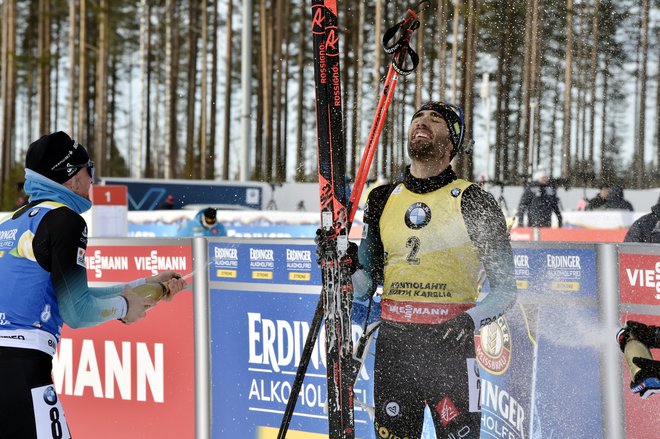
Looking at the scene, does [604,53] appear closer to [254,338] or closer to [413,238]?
[254,338]

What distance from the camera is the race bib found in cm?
340

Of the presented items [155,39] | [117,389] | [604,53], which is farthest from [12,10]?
[117,389]

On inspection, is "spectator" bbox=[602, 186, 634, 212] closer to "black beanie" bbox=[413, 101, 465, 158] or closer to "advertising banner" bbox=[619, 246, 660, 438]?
"advertising banner" bbox=[619, 246, 660, 438]

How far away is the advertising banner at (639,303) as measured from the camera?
14.1 ft

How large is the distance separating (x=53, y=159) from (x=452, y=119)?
5.48 ft

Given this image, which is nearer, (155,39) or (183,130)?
Answer: (155,39)

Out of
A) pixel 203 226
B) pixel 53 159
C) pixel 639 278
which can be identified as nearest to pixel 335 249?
pixel 53 159

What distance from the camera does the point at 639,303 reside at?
4.35 meters

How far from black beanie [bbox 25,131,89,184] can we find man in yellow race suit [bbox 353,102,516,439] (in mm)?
1327

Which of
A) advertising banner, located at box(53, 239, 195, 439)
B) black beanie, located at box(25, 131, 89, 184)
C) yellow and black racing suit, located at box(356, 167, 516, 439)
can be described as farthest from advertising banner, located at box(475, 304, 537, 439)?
black beanie, located at box(25, 131, 89, 184)

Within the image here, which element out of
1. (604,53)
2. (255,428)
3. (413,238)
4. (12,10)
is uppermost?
(12,10)

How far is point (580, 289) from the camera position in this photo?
4.51m

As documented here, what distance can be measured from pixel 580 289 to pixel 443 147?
120 cm

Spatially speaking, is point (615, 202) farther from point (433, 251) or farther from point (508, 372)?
point (433, 251)
